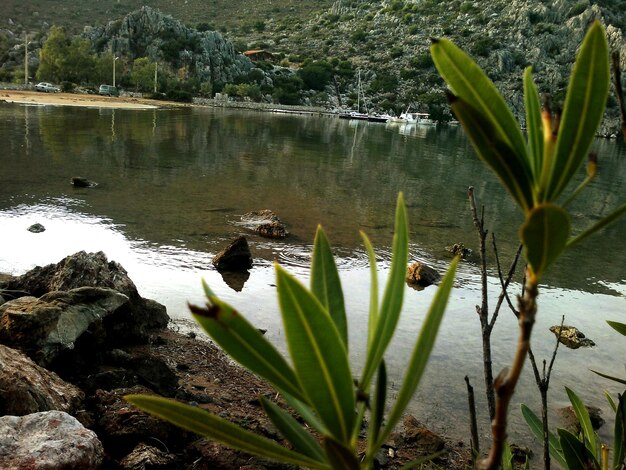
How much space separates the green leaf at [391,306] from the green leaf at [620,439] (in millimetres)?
1060

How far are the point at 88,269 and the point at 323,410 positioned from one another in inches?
247

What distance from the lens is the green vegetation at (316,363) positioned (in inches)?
31.3

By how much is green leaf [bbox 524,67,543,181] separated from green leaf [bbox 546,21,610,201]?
33mm

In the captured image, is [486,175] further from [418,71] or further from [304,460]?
[418,71]

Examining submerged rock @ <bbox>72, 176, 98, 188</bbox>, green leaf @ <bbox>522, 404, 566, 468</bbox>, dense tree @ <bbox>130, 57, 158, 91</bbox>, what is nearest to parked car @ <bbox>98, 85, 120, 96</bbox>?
dense tree @ <bbox>130, 57, 158, 91</bbox>

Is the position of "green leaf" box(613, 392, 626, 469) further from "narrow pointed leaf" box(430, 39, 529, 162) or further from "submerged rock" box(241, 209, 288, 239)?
"submerged rock" box(241, 209, 288, 239)

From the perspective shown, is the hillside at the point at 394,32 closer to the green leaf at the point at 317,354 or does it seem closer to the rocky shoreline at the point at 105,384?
the rocky shoreline at the point at 105,384

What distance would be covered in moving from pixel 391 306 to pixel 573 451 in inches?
45.8

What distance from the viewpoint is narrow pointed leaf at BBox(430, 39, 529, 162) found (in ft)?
2.59

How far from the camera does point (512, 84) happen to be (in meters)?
107

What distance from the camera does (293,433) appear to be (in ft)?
3.40

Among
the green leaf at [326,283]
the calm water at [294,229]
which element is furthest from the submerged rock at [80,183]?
the green leaf at [326,283]

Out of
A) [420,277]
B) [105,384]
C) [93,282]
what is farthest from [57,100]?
[105,384]

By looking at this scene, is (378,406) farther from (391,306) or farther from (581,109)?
(581,109)
